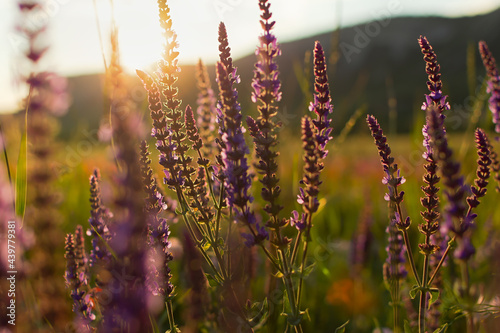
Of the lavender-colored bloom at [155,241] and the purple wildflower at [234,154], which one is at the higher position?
the purple wildflower at [234,154]

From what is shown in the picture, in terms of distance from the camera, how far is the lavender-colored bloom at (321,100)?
195cm

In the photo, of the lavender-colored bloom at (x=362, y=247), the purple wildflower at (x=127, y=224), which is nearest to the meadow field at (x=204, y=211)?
the purple wildflower at (x=127, y=224)

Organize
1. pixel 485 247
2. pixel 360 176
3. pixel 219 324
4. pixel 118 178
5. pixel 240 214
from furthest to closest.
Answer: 1. pixel 360 176
2. pixel 485 247
3. pixel 219 324
4. pixel 240 214
5. pixel 118 178

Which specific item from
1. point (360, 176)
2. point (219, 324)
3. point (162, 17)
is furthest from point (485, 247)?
point (360, 176)

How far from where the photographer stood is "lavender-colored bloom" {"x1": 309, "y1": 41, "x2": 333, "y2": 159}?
1.95 m

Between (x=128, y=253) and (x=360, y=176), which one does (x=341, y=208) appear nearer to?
(x=360, y=176)

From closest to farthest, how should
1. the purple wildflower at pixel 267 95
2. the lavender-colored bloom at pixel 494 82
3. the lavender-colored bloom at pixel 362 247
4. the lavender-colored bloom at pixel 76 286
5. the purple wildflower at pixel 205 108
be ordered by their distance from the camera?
the purple wildflower at pixel 267 95
the lavender-colored bloom at pixel 76 286
the lavender-colored bloom at pixel 494 82
the purple wildflower at pixel 205 108
the lavender-colored bloom at pixel 362 247

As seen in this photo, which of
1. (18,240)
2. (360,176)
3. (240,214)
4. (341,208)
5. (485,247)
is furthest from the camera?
(360,176)

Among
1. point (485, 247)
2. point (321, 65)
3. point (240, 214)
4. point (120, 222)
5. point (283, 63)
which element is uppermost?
point (283, 63)

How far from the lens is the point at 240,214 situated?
71.8 inches

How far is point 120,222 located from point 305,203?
3.38 feet

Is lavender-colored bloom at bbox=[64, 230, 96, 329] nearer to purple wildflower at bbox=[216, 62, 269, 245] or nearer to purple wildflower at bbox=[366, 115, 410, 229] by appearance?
purple wildflower at bbox=[216, 62, 269, 245]

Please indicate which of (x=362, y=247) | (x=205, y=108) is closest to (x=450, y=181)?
(x=205, y=108)

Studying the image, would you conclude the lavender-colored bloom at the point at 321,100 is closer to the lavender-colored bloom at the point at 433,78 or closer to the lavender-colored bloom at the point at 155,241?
the lavender-colored bloom at the point at 433,78
